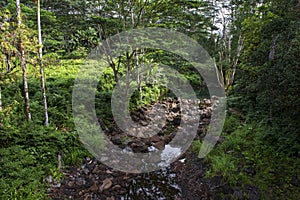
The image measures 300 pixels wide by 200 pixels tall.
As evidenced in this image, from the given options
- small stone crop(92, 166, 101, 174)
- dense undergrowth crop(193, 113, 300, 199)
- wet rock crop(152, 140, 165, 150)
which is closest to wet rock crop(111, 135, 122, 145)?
wet rock crop(152, 140, 165, 150)

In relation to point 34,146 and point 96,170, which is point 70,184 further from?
point 34,146

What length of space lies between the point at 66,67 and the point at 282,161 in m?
12.4

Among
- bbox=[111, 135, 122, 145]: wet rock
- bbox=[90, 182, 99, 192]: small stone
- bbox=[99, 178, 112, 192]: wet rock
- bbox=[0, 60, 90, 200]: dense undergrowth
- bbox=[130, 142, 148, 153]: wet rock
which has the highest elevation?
bbox=[0, 60, 90, 200]: dense undergrowth

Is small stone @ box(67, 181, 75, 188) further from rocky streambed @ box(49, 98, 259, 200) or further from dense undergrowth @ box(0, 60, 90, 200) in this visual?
dense undergrowth @ box(0, 60, 90, 200)

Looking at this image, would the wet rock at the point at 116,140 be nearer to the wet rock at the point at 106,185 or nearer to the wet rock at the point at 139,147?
the wet rock at the point at 139,147

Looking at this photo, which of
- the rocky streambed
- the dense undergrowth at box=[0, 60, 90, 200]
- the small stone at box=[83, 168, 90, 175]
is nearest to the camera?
the dense undergrowth at box=[0, 60, 90, 200]

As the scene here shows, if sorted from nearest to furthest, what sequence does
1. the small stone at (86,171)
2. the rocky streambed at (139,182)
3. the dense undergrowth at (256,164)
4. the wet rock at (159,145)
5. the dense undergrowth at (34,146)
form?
1. the dense undergrowth at (256,164)
2. the dense undergrowth at (34,146)
3. the rocky streambed at (139,182)
4. the small stone at (86,171)
5. the wet rock at (159,145)

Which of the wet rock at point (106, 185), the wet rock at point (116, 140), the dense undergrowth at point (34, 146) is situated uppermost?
the dense undergrowth at point (34, 146)

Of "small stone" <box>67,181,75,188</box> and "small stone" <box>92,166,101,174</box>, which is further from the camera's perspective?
"small stone" <box>92,166,101,174</box>

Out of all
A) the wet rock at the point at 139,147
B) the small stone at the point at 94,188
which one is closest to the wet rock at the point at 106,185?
the small stone at the point at 94,188

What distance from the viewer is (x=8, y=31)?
517 cm

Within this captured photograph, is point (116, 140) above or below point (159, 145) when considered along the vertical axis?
above

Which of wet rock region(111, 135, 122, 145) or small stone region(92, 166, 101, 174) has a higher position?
wet rock region(111, 135, 122, 145)

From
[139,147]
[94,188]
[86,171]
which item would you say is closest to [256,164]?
[139,147]
